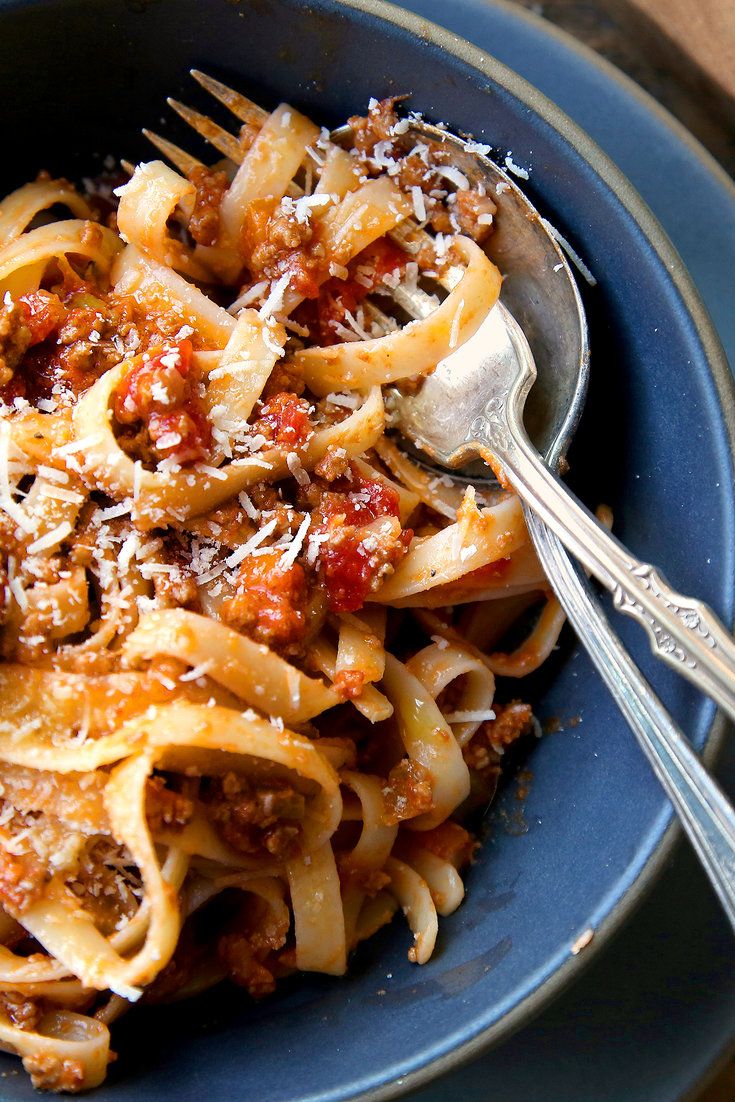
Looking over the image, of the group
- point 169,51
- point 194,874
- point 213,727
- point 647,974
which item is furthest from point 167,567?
point 647,974

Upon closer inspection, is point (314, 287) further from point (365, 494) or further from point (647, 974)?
point (647, 974)

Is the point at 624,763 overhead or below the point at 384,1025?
overhead

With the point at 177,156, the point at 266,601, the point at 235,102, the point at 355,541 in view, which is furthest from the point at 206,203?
the point at 266,601

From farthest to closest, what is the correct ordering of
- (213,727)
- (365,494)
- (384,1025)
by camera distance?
(365,494) → (384,1025) → (213,727)

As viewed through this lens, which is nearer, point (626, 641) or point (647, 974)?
point (626, 641)

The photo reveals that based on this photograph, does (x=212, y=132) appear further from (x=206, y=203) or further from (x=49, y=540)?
(x=49, y=540)

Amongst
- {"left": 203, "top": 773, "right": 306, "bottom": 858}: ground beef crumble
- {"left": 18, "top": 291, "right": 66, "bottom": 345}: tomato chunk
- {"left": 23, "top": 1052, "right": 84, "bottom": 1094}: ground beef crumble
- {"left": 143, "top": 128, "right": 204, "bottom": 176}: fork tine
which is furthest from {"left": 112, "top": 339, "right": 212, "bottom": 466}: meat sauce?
{"left": 23, "top": 1052, "right": 84, "bottom": 1094}: ground beef crumble
